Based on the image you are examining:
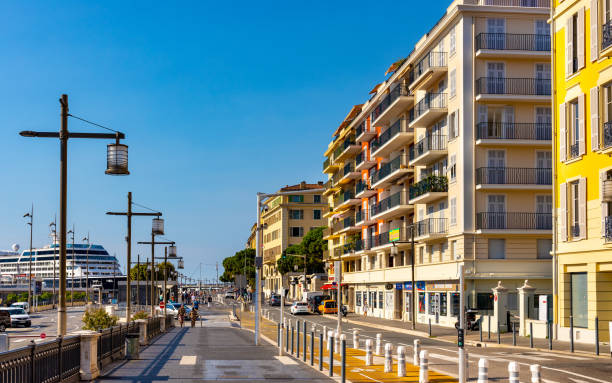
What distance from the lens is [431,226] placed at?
56.9 metres

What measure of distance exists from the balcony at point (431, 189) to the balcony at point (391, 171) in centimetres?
594

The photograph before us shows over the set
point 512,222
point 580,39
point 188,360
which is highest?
point 580,39

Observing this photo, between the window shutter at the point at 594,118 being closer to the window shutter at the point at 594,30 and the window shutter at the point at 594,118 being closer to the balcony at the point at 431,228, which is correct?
the window shutter at the point at 594,30

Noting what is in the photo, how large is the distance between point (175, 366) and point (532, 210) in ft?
118

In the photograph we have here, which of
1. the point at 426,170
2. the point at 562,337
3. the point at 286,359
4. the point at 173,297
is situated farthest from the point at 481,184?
the point at 173,297

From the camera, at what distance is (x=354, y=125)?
8900cm

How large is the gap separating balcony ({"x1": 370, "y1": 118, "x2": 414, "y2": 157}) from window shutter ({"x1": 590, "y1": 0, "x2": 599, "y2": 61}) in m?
30.8

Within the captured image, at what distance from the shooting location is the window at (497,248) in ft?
170

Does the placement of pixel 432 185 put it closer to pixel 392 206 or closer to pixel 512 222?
pixel 512 222

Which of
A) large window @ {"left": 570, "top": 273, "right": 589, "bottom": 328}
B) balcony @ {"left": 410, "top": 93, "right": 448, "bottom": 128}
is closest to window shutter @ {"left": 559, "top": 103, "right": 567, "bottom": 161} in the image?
large window @ {"left": 570, "top": 273, "right": 589, "bottom": 328}

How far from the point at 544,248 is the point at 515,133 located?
7.92 metres

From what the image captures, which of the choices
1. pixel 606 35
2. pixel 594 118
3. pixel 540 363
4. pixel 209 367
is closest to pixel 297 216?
pixel 594 118

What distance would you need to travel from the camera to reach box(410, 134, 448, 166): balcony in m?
55.4

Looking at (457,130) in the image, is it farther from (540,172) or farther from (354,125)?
(354,125)
